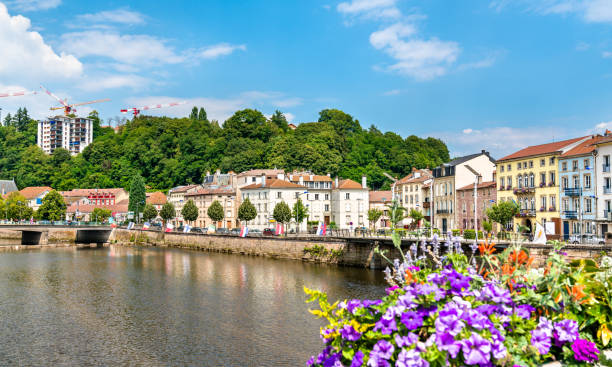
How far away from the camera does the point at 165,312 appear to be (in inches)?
1174

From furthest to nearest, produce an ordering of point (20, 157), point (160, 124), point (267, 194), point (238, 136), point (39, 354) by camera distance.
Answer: point (20, 157) → point (160, 124) → point (238, 136) → point (267, 194) → point (39, 354)

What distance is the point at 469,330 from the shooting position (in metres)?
4.72

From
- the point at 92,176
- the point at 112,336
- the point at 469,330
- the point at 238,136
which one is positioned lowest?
the point at 112,336

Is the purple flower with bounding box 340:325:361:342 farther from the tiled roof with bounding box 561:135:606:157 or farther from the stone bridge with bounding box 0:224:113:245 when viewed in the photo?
the stone bridge with bounding box 0:224:113:245

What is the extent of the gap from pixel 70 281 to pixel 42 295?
21.8ft

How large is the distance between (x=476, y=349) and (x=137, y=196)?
117208 millimetres

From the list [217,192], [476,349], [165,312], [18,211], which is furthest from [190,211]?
[476,349]

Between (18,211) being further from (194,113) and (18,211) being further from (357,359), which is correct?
(357,359)

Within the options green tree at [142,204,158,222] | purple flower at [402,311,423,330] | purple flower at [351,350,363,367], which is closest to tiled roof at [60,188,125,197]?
green tree at [142,204,158,222]

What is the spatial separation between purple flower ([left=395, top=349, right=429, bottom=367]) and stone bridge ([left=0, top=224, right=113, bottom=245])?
9005 cm

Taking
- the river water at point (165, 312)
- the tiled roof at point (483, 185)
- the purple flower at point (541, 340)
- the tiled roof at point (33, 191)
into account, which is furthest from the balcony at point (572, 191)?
the tiled roof at point (33, 191)

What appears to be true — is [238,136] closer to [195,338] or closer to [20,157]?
[20,157]

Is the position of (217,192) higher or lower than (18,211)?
higher

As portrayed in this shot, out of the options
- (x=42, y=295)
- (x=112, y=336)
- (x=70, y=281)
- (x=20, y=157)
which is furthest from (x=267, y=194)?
(x=20, y=157)
